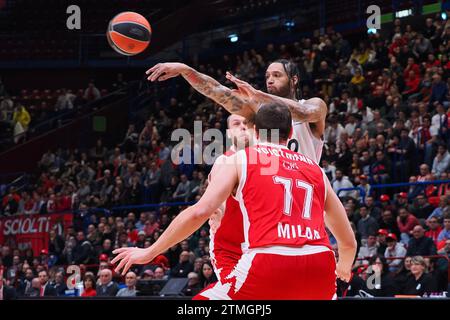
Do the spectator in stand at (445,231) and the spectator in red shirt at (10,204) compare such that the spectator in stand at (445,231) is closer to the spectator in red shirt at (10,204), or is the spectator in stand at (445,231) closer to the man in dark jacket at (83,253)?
the man in dark jacket at (83,253)

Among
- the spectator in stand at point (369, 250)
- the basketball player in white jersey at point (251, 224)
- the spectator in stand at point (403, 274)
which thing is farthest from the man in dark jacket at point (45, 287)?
the basketball player in white jersey at point (251, 224)

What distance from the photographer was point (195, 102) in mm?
22922

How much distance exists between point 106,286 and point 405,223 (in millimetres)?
5006

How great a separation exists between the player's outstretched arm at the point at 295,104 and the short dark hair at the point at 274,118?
4.89ft

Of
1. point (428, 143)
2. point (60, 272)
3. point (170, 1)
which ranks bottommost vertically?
point (60, 272)

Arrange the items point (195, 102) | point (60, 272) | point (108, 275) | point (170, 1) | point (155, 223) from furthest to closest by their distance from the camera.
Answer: point (170, 1) < point (195, 102) < point (155, 223) < point (60, 272) < point (108, 275)

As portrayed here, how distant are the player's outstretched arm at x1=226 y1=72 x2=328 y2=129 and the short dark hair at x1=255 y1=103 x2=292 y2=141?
1.49 m

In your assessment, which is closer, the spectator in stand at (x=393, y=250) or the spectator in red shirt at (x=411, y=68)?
the spectator in stand at (x=393, y=250)

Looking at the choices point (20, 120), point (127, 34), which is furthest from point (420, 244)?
point (20, 120)

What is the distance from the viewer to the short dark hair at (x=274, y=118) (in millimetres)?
4570

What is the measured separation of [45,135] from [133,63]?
12.3ft

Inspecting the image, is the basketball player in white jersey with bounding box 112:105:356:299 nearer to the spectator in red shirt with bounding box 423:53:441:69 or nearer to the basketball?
the basketball

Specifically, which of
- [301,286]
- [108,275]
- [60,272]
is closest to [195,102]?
[60,272]
